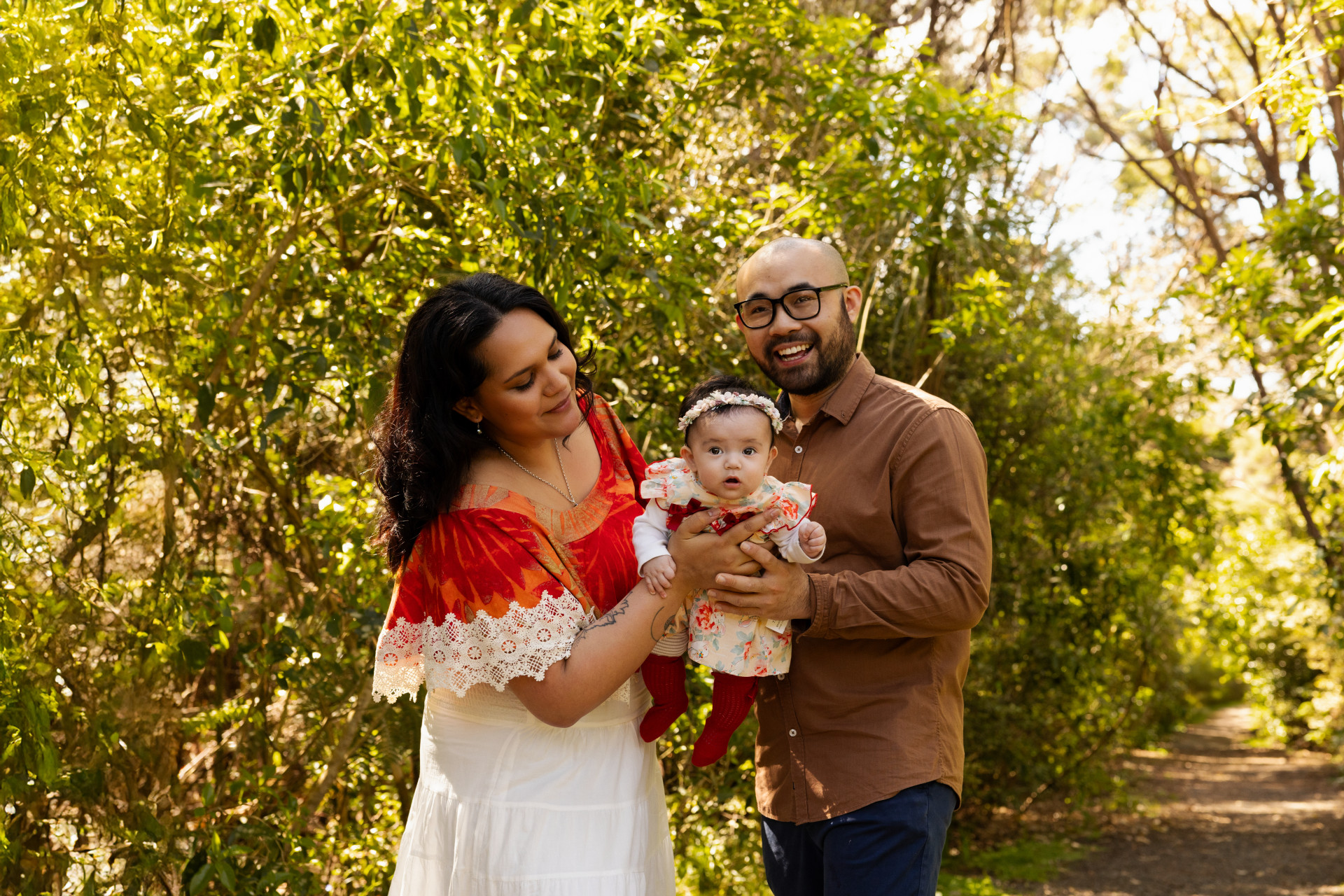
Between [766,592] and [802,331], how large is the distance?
637mm

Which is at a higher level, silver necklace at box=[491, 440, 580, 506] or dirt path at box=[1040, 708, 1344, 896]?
silver necklace at box=[491, 440, 580, 506]

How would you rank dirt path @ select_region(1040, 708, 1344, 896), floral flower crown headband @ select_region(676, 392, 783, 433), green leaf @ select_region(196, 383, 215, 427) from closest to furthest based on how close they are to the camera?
floral flower crown headband @ select_region(676, 392, 783, 433), green leaf @ select_region(196, 383, 215, 427), dirt path @ select_region(1040, 708, 1344, 896)

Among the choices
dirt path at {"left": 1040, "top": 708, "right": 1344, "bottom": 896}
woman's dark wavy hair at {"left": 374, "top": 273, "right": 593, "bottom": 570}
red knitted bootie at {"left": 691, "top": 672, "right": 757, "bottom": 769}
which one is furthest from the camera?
dirt path at {"left": 1040, "top": 708, "right": 1344, "bottom": 896}

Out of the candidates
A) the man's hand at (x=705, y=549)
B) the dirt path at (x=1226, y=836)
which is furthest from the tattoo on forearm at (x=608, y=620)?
the dirt path at (x=1226, y=836)

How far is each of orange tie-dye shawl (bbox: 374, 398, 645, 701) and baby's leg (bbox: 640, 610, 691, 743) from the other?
0.14 metres

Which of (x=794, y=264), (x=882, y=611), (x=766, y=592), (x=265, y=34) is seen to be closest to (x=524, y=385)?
(x=766, y=592)

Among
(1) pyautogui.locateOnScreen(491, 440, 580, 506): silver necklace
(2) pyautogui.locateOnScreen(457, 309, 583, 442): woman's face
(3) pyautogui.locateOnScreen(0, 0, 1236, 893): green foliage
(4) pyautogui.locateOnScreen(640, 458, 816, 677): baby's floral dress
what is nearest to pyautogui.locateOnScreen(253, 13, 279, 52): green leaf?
(3) pyautogui.locateOnScreen(0, 0, 1236, 893): green foliage

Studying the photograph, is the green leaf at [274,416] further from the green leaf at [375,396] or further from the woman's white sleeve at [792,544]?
the woman's white sleeve at [792,544]

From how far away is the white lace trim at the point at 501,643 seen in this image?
5.99 feet

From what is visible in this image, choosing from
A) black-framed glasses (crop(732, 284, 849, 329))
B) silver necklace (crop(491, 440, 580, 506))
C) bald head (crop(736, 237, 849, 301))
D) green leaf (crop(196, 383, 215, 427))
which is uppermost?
bald head (crop(736, 237, 849, 301))

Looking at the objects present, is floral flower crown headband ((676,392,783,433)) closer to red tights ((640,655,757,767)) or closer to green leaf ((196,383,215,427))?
red tights ((640,655,757,767))

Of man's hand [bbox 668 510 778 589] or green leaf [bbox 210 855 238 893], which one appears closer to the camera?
man's hand [bbox 668 510 778 589]

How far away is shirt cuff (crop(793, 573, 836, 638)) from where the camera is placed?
2.05m

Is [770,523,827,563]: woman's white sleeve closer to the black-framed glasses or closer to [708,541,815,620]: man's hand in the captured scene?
[708,541,815,620]: man's hand
